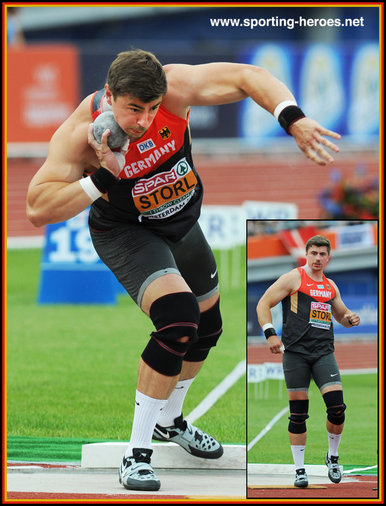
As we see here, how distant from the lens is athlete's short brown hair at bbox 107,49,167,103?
437 cm

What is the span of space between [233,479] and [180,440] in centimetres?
49

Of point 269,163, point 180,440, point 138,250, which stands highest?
point 269,163

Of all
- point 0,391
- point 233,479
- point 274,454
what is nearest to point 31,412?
point 0,391

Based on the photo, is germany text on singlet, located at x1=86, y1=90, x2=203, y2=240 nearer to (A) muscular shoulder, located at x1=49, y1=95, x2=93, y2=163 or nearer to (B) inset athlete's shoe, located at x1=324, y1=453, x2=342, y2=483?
(A) muscular shoulder, located at x1=49, y1=95, x2=93, y2=163

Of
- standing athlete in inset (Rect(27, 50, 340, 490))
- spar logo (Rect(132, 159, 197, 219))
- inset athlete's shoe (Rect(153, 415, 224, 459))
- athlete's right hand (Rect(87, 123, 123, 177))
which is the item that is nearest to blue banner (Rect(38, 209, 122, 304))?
inset athlete's shoe (Rect(153, 415, 224, 459))

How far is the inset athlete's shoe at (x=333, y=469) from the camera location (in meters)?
4.26

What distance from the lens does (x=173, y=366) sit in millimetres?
4734

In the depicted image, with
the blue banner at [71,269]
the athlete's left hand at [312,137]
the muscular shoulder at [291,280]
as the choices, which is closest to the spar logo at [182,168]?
the athlete's left hand at [312,137]

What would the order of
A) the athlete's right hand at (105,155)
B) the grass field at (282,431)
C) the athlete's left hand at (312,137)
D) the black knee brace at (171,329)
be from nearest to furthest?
the athlete's left hand at (312,137) → the grass field at (282,431) → the athlete's right hand at (105,155) → the black knee brace at (171,329)

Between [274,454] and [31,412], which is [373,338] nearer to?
[274,454]

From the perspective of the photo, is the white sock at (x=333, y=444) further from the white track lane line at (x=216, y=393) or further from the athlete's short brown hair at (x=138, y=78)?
the white track lane line at (x=216, y=393)

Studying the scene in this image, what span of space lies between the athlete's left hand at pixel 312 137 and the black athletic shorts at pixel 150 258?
102cm

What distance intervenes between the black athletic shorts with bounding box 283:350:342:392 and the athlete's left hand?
83cm

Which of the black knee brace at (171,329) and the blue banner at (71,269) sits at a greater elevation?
the blue banner at (71,269)
